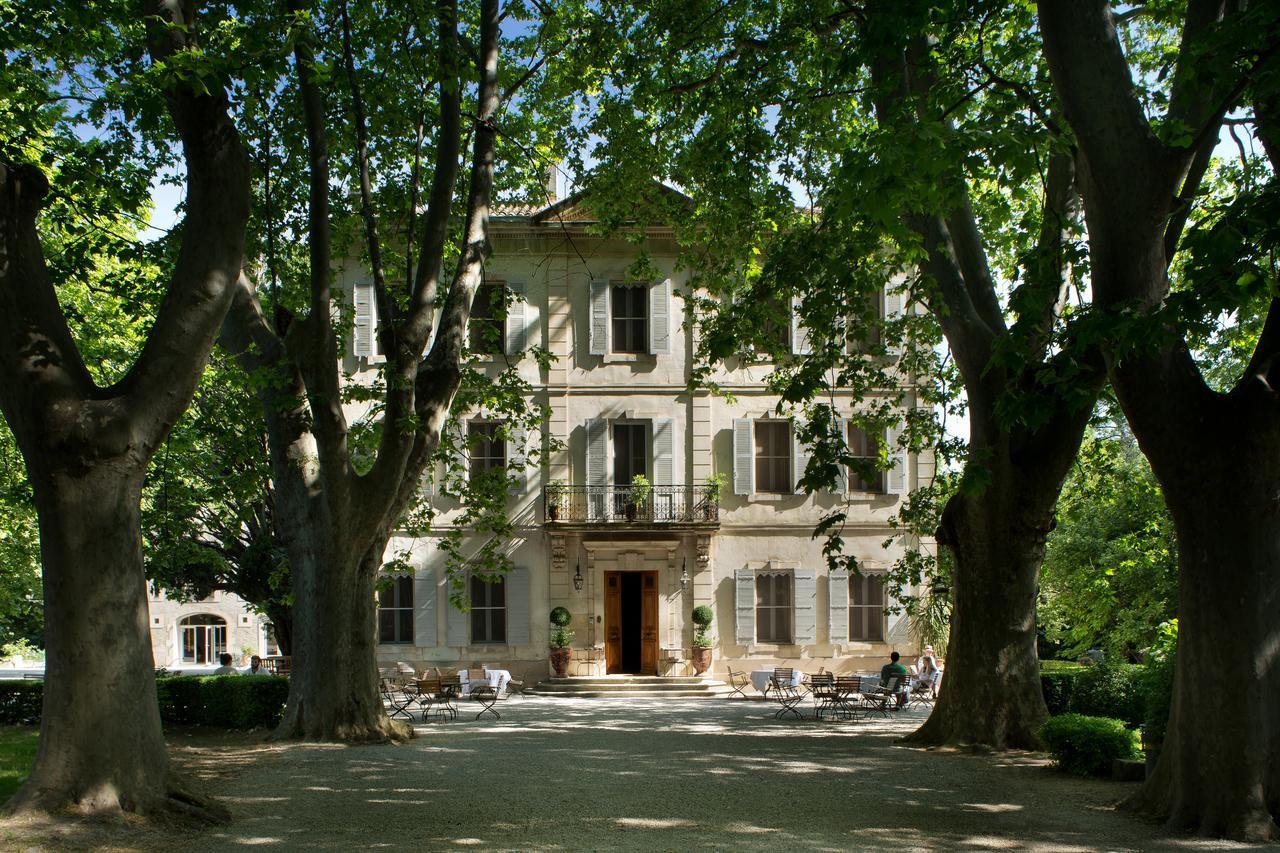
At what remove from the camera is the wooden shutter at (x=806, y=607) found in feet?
77.9

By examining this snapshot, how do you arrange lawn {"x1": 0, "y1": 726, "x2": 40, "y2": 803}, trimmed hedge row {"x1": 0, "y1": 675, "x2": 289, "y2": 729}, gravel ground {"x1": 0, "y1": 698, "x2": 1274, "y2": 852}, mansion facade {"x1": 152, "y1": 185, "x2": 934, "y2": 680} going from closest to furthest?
1. gravel ground {"x1": 0, "y1": 698, "x2": 1274, "y2": 852}
2. lawn {"x1": 0, "y1": 726, "x2": 40, "y2": 803}
3. trimmed hedge row {"x1": 0, "y1": 675, "x2": 289, "y2": 729}
4. mansion facade {"x1": 152, "y1": 185, "x2": 934, "y2": 680}

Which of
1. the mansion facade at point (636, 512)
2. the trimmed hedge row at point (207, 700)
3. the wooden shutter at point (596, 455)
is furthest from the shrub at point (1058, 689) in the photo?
the wooden shutter at point (596, 455)

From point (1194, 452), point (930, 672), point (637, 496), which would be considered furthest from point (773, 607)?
point (1194, 452)

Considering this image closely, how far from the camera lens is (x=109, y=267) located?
1958cm

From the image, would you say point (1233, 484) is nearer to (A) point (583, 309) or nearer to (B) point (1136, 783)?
(B) point (1136, 783)

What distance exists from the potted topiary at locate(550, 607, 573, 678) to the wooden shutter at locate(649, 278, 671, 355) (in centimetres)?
579

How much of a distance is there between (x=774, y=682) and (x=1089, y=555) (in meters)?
7.51

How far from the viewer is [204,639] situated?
1527 inches

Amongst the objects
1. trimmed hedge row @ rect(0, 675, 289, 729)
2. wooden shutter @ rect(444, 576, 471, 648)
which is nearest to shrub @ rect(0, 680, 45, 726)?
trimmed hedge row @ rect(0, 675, 289, 729)

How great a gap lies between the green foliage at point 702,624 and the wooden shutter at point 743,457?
2552 millimetres

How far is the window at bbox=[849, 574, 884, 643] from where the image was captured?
78.6ft

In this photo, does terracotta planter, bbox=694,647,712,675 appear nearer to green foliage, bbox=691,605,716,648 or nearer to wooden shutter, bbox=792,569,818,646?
green foliage, bbox=691,605,716,648

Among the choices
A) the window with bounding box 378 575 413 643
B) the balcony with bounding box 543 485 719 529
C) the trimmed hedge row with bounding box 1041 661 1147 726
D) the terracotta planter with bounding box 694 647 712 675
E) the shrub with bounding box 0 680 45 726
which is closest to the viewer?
the trimmed hedge row with bounding box 1041 661 1147 726

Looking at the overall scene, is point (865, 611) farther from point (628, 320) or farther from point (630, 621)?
point (628, 320)
